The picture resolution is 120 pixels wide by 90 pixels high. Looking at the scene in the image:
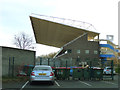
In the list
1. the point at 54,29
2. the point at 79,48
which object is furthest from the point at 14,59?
the point at 79,48

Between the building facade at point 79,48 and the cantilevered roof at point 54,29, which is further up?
the cantilevered roof at point 54,29

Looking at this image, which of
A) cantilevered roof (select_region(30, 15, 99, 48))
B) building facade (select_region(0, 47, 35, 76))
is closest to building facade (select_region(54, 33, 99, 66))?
cantilevered roof (select_region(30, 15, 99, 48))

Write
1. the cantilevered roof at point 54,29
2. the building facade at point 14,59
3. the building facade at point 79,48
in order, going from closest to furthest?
the building facade at point 14,59 < the cantilevered roof at point 54,29 < the building facade at point 79,48

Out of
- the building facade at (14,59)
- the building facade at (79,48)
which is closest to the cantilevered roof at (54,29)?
the building facade at (79,48)

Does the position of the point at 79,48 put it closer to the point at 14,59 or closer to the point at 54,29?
the point at 54,29

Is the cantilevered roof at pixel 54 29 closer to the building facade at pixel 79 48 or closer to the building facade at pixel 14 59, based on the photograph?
the building facade at pixel 79 48

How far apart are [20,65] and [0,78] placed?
339 centimetres

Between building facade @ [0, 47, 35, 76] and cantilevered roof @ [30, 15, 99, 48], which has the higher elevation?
cantilevered roof @ [30, 15, 99, 48]

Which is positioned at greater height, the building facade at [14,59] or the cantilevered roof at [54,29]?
the cantilevered roof at [54,29]

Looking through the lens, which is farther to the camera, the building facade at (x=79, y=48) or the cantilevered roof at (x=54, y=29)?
the building facade at (x=79, y=48)

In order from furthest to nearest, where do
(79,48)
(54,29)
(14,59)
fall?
(79,48), (54,29), (14,59)

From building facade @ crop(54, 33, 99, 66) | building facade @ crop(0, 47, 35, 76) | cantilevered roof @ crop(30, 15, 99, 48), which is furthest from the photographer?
building facade @ crop(54, 33, 99, 66)

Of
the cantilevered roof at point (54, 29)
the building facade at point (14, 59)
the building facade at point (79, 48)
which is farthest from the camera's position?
the building facade at point (79, 48)

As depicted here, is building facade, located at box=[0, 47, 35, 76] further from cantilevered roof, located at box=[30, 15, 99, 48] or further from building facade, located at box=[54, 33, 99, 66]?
building facade, located at box=[54, 33, 99, 66]
